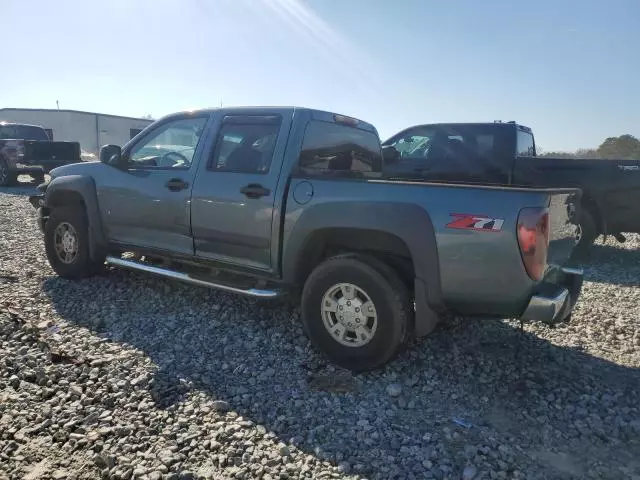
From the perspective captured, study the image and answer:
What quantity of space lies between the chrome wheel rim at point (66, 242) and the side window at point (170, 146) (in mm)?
1172

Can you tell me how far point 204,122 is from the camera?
15.4 ft

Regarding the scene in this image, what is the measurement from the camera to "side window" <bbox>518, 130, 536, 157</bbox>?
26.0ft

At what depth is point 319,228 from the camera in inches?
148

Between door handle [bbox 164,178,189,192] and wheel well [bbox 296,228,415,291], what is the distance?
1.40 meters

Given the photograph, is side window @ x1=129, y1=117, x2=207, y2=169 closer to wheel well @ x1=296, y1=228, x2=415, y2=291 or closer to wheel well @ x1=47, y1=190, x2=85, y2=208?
wheel well @ x1=47, y1=190, x2=85, y2=208

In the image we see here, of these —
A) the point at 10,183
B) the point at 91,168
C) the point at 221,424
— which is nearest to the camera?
the point at 221,424

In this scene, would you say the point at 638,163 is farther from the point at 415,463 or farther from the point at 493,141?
the point at 415,463

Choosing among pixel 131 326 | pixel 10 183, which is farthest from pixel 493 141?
pixel 10 183

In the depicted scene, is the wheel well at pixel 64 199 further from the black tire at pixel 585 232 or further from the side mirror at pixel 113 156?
the black tire at pixel 585 232

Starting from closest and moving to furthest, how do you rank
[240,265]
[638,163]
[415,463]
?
1. [415,463]
2. [240,265]
3. [638,163]

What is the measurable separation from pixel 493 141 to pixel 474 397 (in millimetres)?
5396

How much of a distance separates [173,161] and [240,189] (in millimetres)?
1082

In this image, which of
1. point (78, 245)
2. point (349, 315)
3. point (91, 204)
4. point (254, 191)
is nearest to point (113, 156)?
point (91, 204)

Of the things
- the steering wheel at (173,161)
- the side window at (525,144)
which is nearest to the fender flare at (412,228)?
the steering wheel at (173,161)
